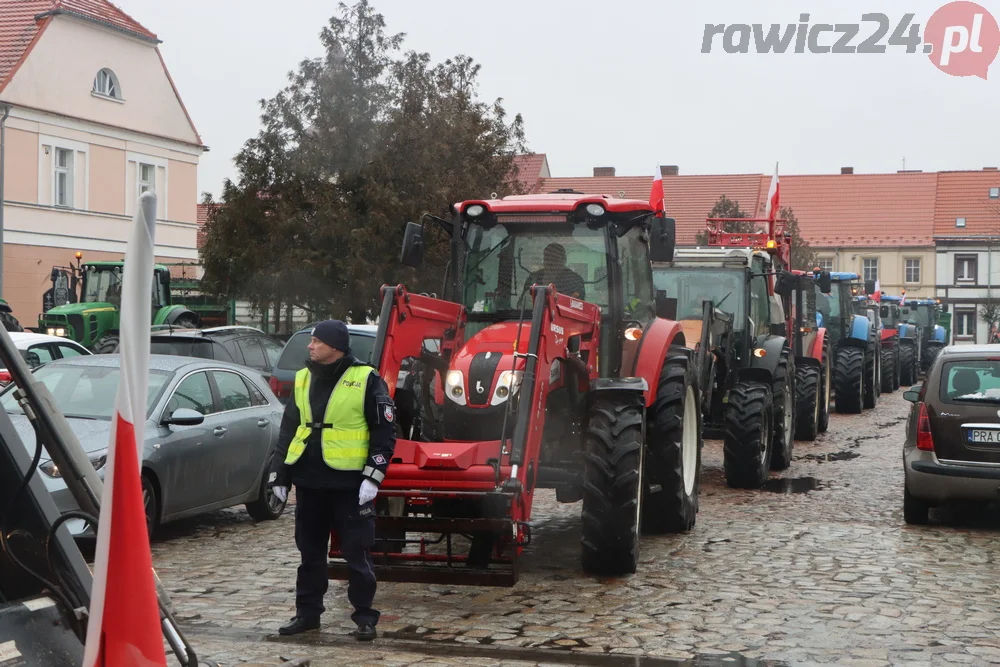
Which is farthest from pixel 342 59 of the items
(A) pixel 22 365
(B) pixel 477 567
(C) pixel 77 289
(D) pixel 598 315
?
(A) pixel 22 365

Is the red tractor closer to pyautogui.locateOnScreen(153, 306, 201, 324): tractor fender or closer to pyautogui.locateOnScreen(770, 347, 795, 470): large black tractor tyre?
pyautogui.locateOnScreen(770, 347, 795, 470): large black tractor tyre

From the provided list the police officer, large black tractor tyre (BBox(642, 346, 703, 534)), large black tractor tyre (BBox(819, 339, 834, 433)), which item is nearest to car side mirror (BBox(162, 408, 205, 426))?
the police officer

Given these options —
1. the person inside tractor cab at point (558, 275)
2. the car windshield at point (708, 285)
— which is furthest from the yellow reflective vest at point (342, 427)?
the car windshield at point (708, 285)

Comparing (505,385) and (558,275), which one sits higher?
(558,275)

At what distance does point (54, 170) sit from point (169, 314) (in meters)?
16.7

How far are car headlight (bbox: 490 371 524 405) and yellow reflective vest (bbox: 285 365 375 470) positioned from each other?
1446 mm

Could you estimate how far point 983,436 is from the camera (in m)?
10.8

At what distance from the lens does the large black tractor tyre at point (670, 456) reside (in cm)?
998

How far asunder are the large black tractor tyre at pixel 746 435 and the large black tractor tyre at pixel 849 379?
11.3 m

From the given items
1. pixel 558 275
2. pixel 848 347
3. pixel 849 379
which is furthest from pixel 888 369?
pixel 558 275

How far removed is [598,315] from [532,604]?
98.0 inches

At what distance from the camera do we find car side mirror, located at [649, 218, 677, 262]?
9.89 meters

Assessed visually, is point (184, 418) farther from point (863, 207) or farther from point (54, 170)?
point (863, 207)

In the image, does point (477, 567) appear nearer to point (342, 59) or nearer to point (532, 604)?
point (532, 604)
